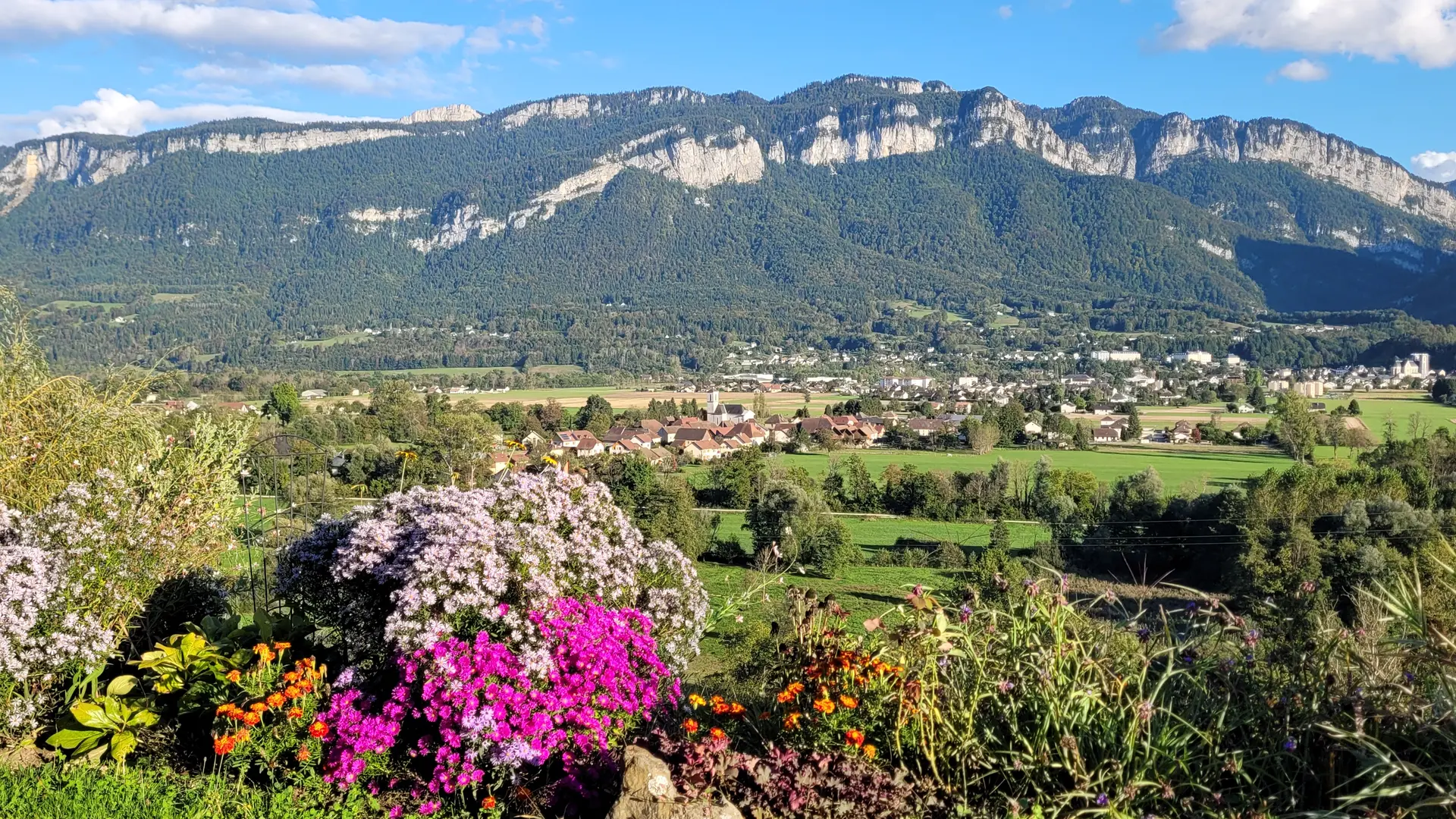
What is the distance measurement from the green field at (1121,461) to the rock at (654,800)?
3753 centimetres

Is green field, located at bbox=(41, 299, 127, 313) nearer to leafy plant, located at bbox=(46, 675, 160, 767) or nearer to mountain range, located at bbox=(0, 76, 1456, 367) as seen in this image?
mountain range, located at bbox=(0, 76, 1456, 367)

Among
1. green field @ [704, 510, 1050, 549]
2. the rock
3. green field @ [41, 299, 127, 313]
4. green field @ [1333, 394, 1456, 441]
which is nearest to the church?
green field @ [704, 510, 1050, 549]

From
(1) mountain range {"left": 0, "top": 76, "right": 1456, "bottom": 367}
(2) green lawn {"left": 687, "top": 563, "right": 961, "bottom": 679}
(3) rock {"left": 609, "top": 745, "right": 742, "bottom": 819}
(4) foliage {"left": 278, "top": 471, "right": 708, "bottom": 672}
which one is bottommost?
(2) green lawn {"left": 687, "top": 563, "right": 961, "bottom": 679}

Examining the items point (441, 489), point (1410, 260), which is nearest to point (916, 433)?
point (441, 489)

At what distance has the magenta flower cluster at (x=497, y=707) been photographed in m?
3.83

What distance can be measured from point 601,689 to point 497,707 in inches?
16.4

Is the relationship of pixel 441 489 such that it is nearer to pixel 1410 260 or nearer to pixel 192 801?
pixel 192 801

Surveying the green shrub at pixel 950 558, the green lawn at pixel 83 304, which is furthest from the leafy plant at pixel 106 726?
the green lawn at pixel 83 304

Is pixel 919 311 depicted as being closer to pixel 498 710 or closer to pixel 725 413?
pixel 725 413

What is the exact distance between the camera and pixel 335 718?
162 inches

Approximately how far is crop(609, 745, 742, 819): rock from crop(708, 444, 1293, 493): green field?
123 ft

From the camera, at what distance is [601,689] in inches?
158

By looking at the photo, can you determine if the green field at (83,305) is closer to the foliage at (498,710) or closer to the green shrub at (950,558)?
the green shrub at (950,558)

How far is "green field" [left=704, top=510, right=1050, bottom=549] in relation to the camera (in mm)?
33750
